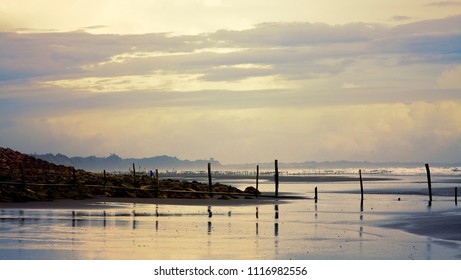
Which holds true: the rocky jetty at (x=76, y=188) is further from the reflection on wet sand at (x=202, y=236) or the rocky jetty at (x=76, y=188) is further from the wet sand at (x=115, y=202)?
the reflection on wet sand at (x=202, y=236)

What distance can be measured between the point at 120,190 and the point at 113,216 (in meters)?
17.3

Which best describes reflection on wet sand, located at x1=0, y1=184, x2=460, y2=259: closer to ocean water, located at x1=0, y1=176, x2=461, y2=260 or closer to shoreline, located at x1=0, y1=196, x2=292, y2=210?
ocean water, located at x1=0, y1=176, x2=461, y2=260

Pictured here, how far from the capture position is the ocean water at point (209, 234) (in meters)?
22.2

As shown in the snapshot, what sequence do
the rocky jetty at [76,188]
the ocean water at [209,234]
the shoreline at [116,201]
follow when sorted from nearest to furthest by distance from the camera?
1. the ocean water at [209,234]
2. the shoreline at [116,201]
3. the rocky jetty at [76,188]

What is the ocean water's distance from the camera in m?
22.2

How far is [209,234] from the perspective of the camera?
27250mm

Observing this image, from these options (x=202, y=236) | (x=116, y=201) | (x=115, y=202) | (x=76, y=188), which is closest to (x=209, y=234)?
(x=202, y=236)

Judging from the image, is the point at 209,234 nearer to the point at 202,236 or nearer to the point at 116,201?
the point at 202,236

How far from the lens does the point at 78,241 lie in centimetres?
2441

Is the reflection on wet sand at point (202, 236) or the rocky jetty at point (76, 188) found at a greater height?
the rocky jetty at point (76, 188)

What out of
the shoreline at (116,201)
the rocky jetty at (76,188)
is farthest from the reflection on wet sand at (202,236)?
the rocky jetty at (76,188)

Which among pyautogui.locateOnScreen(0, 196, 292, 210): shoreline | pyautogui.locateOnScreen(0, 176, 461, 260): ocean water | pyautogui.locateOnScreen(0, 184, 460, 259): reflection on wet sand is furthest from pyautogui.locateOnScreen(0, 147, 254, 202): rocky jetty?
pyautogui.locateOnScreen(0, 184, 460, 259): reflection on wet sand
